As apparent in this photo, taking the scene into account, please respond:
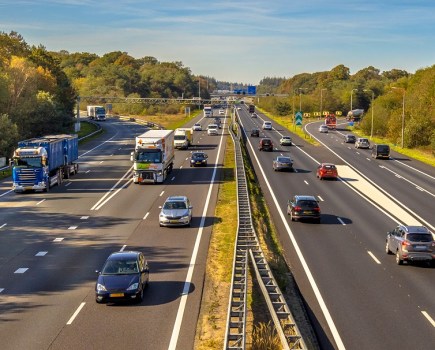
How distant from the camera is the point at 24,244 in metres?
31.8

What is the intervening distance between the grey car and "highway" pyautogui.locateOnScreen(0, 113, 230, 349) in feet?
28.6

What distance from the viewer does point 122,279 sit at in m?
22.1

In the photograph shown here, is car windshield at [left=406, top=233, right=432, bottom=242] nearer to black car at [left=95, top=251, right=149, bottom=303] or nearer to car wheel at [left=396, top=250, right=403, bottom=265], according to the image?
car wheel at [left=396, top=250, right=403, bottom=265]

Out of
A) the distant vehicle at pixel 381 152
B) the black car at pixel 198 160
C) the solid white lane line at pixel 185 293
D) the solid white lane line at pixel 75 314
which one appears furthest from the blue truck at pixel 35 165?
the distant vehicle at pixel 381 152

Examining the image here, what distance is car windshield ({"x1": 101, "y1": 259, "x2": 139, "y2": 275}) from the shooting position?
74.3 ft

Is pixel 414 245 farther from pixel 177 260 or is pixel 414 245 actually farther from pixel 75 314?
pixel 75 314

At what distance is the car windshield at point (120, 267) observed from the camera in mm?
22641

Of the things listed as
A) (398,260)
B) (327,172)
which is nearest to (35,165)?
(327,172)

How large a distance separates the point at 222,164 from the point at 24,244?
1448 inches

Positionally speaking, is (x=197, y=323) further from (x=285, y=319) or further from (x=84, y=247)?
(x=84, y=247)

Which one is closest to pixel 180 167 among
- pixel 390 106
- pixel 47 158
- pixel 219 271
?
pixel 47 158

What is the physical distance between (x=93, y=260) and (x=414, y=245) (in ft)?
46.5

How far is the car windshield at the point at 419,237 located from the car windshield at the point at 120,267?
12456 millimetres

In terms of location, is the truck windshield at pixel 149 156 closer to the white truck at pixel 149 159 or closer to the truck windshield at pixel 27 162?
the white truck at pixel 149 159
